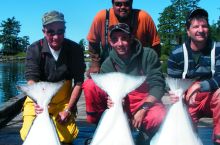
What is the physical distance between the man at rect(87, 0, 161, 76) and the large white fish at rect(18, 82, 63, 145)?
4.18ft

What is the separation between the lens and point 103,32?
5223mm

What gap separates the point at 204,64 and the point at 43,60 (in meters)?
1.74

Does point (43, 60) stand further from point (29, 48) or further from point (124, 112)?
point (124, 112)

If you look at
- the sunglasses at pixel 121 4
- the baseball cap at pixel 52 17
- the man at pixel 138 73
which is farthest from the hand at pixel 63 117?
the sunglasses at pixel 121 4

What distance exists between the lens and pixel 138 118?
→ 4180 mm

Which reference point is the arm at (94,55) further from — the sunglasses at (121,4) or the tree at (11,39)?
the tree at (11,39)

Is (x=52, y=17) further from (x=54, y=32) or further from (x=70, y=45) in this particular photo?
(x=70, y=45)

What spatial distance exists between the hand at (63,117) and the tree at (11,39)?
11331cm

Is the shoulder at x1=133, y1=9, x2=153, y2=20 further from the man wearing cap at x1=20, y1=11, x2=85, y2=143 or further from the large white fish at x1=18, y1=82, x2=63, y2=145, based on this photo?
the large white fish at x1=18, y1=82, x2=63, y2=145

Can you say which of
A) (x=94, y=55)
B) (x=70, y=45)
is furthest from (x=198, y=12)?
(x=94, y=55)

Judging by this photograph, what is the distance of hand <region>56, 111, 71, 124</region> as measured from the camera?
4483 mm

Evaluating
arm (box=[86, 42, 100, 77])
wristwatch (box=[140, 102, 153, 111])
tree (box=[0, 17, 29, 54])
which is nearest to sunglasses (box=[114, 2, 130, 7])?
arm (box=[86, 42, 100, 77])

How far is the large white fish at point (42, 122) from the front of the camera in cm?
383

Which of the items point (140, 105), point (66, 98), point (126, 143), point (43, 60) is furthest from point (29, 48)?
point (126, 143)
